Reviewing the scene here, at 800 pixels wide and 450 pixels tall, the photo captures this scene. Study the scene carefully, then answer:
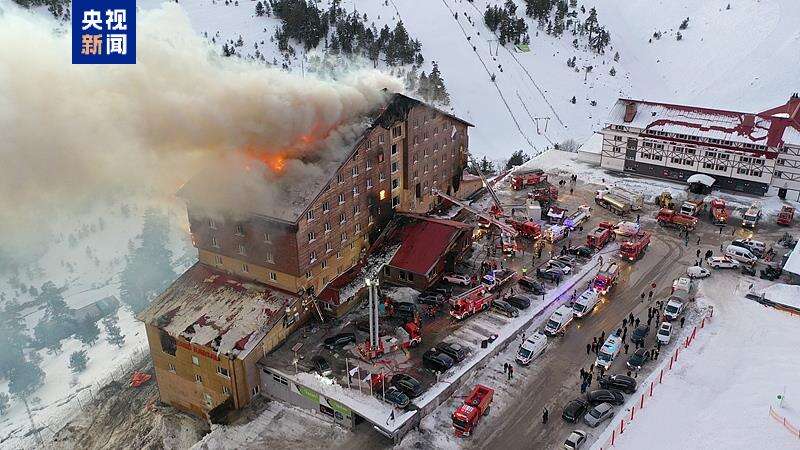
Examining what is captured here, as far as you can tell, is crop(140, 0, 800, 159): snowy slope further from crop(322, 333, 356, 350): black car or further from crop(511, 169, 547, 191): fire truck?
crop(322, 333, 356, 350): black car

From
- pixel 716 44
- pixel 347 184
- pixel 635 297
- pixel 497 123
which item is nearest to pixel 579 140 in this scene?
pixel 497 123

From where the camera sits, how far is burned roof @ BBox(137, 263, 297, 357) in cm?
4188

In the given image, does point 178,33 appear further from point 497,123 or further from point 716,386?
point 497,123

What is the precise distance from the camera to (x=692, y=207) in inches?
2443

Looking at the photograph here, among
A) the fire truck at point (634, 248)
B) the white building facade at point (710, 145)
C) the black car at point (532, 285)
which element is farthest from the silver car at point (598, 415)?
the white building facade at point (710, 145)

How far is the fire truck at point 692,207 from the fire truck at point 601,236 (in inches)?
341

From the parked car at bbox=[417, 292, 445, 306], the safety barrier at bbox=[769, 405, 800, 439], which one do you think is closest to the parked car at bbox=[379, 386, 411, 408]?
the parked car at bbox=[417, 292, 445, 306]

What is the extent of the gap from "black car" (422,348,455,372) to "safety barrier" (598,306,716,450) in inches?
398

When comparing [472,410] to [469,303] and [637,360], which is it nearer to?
[469,303]

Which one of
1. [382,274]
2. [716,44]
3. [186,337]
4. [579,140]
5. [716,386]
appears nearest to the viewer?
[716,386]

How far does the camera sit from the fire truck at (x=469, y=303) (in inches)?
1810

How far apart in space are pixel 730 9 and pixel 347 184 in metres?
118

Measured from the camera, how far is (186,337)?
4256cm

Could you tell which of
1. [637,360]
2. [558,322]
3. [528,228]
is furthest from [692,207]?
[637,360]
